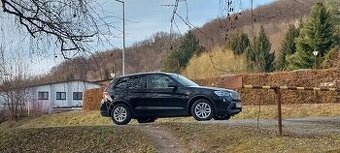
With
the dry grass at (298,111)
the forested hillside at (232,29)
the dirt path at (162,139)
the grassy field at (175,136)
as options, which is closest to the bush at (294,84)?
the dry grass at (298,111)

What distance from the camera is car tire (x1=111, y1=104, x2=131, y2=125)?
18.0 m

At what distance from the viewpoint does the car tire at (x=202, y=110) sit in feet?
55.1

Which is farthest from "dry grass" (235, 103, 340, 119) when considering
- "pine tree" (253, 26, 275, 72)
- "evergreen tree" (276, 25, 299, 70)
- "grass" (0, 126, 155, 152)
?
"pine tree" (253, 26, 275, 72)

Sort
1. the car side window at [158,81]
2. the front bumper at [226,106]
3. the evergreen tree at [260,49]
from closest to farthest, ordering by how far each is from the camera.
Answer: the evergreen tree at [260,49], the front bumper at [226,106], the car side window at [158,81]

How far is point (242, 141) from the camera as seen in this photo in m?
13.6

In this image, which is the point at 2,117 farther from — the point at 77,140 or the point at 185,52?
the point at 185,52

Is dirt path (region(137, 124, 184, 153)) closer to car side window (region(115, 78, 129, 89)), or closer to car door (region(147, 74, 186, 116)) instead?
car door (region(147, 74, 186, 116))

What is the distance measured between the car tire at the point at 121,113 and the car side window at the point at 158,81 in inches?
39.5

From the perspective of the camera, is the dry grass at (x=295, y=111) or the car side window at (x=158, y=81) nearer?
the car side window at (x=158, y=81)

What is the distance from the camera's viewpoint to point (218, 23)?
5.90 metres

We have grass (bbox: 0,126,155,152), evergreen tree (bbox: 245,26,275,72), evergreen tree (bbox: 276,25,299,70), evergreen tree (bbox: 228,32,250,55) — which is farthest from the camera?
grass (bbox: 0,126,155,152)

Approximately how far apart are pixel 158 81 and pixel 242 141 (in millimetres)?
4764

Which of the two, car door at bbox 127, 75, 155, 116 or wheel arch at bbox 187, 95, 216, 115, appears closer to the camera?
wheel arch at bbox 187, 95, 216, 115

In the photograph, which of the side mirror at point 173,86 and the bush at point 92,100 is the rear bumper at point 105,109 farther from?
the bush at point 92,100
